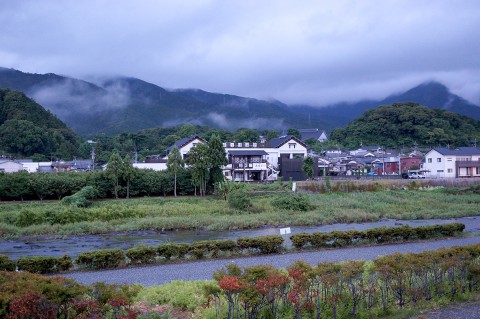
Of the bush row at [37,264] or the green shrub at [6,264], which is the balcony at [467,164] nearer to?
the bush row at [37,264]

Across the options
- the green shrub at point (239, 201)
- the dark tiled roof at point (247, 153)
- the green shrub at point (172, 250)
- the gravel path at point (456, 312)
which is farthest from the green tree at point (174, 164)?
the gravel path at point (456, 312)

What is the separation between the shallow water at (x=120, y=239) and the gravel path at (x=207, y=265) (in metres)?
6.14

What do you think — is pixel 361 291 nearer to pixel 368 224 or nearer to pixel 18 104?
pixel 368 224

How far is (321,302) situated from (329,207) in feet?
92.4

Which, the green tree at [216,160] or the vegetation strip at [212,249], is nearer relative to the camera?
the vegetation strip at [212,249]

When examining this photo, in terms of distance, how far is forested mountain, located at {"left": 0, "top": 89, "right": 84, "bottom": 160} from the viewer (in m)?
76.1

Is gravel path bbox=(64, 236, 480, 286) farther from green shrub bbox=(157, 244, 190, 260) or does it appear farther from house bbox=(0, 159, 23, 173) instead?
house bbox=(0, 159, 23, 173)

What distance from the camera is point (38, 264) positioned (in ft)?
51.8

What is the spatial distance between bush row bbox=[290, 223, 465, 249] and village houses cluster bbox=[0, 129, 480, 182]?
115 ft

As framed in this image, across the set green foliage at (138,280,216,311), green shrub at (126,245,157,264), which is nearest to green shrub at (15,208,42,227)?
green shrub at (126,245,157,264)

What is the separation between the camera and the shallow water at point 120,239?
74.4 ft

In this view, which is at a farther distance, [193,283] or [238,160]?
[238,160]

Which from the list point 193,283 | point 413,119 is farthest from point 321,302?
point 413,119

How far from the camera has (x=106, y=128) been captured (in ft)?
506
